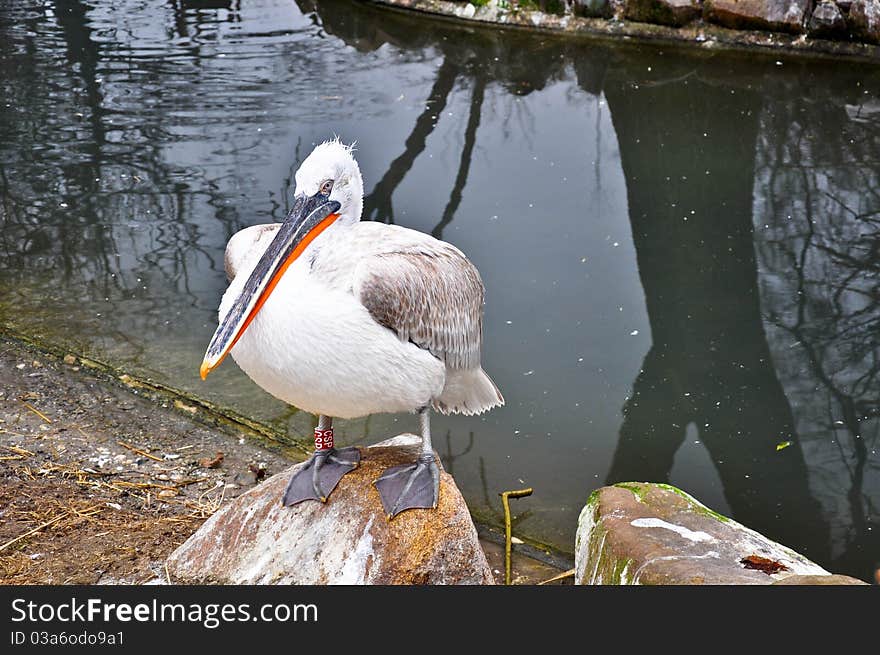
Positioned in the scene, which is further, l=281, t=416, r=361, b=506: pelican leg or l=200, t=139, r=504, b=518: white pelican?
l=281, t=416, r=361, b=506: pelican leg

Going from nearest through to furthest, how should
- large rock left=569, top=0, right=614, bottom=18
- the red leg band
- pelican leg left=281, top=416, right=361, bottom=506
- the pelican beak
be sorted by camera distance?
the pelican beak → pelican leg left=281, top=416, right=361, bottom=506 → the red leg band → large rock left=569, top=0, right=614, bottom=18

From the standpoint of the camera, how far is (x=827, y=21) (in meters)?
9.19

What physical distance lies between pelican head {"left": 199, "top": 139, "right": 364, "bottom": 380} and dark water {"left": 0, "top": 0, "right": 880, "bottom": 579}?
1810 millimetres

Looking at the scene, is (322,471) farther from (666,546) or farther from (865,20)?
(865,20)

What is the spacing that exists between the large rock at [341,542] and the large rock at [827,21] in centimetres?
720

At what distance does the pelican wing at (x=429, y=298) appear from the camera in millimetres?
3086

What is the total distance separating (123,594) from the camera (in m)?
2.85

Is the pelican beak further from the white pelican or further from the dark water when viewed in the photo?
the dark water

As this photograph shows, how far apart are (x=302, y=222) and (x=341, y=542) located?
1.09m

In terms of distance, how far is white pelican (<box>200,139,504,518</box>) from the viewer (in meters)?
2.94

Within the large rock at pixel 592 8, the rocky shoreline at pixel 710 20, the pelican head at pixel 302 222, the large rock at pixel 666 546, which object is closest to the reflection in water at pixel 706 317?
the large rock at pixel 666 546

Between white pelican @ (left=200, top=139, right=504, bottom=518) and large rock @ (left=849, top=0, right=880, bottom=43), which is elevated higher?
large rock @ (left=849, top=0, right=880, bottom=43)

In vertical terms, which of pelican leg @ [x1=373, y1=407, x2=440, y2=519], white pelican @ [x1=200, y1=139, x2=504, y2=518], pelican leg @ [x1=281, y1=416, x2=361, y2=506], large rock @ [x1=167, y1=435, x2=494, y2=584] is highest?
white pelican @ [x1=200, y1=139, x2=504, y2=518]

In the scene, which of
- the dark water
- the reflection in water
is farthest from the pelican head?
the reflection in water
